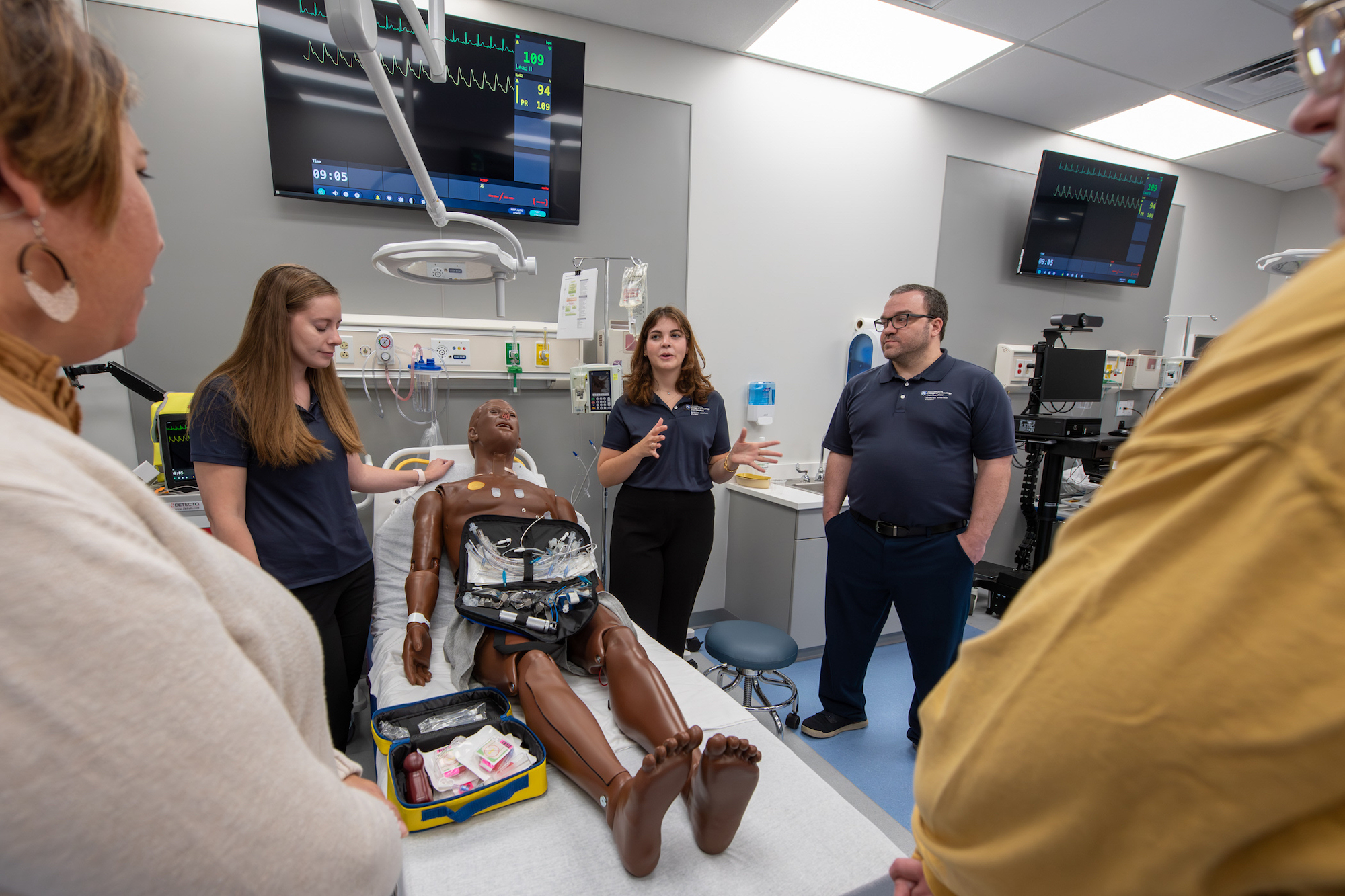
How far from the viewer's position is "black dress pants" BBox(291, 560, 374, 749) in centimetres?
172

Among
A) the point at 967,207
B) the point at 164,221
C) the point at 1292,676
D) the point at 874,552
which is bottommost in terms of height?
the point at 874,552

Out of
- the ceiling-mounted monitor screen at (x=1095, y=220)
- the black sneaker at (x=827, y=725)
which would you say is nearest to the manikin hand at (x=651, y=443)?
the black sneaker at (x=827, y=725)

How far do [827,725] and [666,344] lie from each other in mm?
1708

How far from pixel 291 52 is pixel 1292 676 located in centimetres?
329

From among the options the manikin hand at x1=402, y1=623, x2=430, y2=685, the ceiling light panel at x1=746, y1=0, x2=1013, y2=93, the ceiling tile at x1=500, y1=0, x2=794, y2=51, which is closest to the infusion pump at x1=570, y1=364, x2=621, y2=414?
the manikin hand at x1=402, y1=623, x2=430, y2=685

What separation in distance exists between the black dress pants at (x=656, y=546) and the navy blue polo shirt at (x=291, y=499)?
0.96m

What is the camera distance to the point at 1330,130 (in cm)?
41

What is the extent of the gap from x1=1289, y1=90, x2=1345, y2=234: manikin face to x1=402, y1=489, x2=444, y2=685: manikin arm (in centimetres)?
195

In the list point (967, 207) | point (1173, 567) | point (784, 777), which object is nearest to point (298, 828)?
point (1173, 567)

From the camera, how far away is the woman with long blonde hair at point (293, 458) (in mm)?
1542

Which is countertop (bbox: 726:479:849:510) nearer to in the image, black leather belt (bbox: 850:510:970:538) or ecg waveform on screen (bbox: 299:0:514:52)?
black leather belt (bbox: 850:510:970:538)

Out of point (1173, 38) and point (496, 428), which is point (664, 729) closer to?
point (496, 428)

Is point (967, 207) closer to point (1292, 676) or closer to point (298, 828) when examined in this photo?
point (1292, 676)

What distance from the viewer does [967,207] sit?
3.85 metres
